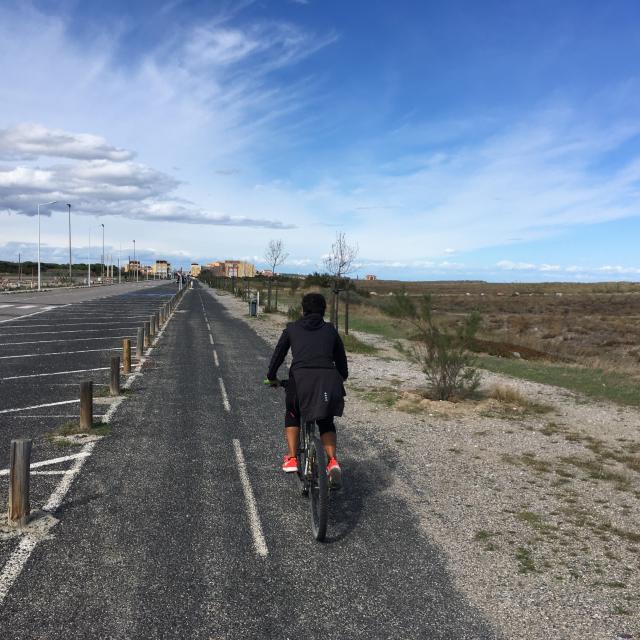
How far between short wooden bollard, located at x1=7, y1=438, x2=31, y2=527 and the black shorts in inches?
93.3

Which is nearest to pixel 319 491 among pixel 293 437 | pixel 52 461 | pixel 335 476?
pixel 335 476

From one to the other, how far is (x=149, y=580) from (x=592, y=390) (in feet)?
39.8

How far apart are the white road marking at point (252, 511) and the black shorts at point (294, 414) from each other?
3.06ft

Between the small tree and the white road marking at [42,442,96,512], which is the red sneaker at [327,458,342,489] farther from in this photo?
the small tree

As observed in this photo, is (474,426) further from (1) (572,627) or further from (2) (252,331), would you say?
(2) (252,331)

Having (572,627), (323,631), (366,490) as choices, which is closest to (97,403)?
(366,490)

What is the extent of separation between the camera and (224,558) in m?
4.69

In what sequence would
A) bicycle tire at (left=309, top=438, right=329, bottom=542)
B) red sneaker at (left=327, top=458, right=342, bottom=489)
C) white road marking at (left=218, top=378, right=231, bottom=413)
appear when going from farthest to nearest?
white road marking at (left=218, top=378, right=231, bottom=413)
red sneaker at (left=327, top=458, right=342, bottom=489)
bicycle tire at (left=309, top=438, right=329, bottom=542)

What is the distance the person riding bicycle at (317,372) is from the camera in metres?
5.10

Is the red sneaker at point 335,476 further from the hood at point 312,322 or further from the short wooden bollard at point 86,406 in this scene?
the short wooden bollard at point 86,406

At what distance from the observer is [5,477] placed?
644 centimetres

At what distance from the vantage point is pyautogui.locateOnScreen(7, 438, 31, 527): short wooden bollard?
5.11 m

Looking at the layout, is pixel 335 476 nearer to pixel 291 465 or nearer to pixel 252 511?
pixel 291 465

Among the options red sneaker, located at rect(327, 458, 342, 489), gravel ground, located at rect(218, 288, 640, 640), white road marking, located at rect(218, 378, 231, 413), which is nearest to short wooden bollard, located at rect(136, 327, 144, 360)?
white road marking, located at rect(218, 378, 231, 413)
